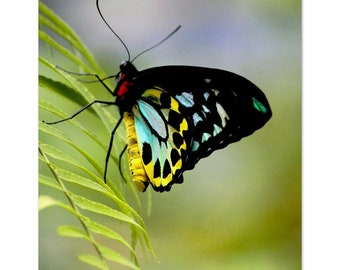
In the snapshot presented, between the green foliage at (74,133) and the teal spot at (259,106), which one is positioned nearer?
the green foliage at (74,133)

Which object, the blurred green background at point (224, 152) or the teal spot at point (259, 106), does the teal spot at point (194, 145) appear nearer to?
the blurred green background at point (224, 152)

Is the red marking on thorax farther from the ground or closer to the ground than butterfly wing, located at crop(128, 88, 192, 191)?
farther from the ground

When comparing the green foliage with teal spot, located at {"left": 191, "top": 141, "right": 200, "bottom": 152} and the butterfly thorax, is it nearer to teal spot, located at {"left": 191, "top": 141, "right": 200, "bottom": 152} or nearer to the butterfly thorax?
the butterfly thorax

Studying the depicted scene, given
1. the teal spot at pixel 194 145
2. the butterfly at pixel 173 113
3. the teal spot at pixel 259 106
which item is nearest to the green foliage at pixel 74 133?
the butterfly at pixel 173 113

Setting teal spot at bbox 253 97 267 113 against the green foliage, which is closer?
the green foliage

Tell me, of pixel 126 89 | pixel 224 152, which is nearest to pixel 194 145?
pixel 224 152

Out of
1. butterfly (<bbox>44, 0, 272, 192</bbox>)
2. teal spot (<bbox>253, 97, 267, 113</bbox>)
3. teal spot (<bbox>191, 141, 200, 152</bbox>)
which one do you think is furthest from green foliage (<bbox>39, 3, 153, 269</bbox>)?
teal spot (<bbox>253, 97, 267, 113</bbox>)

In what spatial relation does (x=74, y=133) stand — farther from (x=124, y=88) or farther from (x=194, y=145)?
(x=194, y=145)

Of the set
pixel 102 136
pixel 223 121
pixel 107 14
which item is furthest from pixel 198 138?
pixel 107 14
